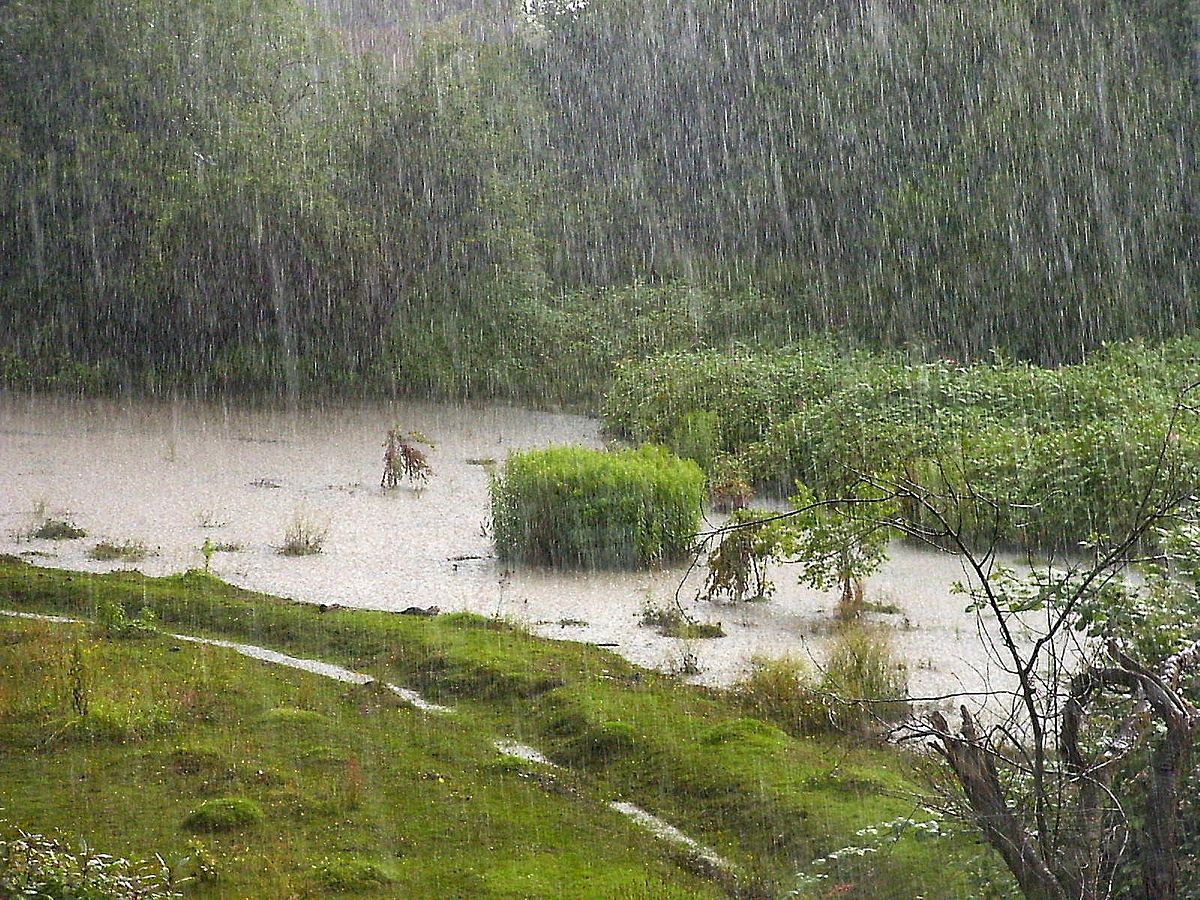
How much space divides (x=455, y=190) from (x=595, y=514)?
9845mm

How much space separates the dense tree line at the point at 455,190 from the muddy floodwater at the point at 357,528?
5.58ft

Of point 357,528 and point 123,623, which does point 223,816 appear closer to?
point 123,623

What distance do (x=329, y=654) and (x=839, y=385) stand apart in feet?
28.2

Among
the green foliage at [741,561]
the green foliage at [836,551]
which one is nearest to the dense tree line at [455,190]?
the green foliage at [741,561]

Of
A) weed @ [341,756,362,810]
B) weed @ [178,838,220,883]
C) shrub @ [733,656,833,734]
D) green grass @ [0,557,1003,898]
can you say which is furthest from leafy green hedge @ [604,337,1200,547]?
weed @ [178,838,220,883]

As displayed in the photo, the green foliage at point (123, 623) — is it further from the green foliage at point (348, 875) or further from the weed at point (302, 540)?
the green foliage at point (348, 875)

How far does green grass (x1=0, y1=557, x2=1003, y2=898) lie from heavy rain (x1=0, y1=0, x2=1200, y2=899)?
0.03 m

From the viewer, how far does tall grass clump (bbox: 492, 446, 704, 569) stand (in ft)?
32.1

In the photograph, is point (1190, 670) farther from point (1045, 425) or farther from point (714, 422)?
point (714, 422)

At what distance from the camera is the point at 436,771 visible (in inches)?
218

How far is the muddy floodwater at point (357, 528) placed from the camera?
7.98m

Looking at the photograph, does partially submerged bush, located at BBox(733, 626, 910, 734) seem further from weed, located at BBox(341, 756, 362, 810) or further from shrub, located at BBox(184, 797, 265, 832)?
shrub, located at BBox(184, 797, 265, 832)

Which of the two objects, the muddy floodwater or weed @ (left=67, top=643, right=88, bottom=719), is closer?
weed @ (left=67, top=643, right=88, bottom=719)

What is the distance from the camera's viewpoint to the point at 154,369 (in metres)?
18.5
